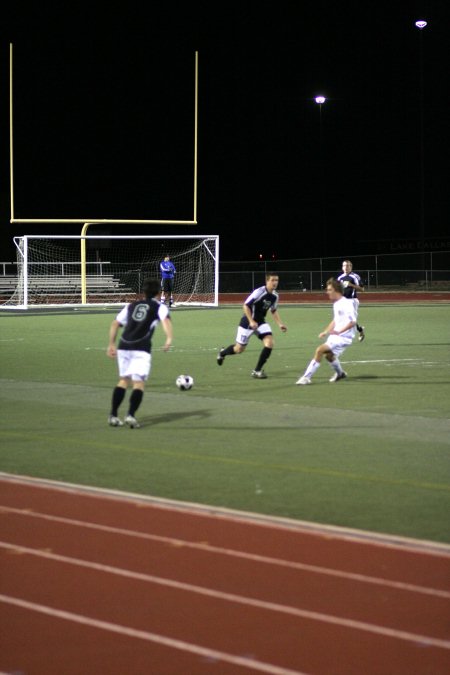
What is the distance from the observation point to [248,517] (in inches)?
311

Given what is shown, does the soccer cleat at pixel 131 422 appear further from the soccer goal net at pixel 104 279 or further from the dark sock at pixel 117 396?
the soccer goal net at pixel 104 279

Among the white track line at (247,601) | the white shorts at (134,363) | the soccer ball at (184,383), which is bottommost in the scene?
the white track line at (247,601)

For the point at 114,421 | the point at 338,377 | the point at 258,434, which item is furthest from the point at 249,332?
the point at 258,434

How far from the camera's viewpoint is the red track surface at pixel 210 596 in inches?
200

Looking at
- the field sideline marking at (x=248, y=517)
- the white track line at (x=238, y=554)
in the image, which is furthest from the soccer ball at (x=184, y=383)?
the white track line at (x=238, y=554)

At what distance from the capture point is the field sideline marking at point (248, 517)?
708cm

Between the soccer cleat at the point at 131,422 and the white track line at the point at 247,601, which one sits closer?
the white track line at the point at 247,601

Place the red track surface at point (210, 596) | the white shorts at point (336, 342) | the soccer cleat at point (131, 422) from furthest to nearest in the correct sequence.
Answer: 1. the white shorts at point (336, 342)
2. the soccer cleat at point (131, 422)
3. the red track surface at point (210, 596)

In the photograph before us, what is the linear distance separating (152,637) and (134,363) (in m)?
7.20

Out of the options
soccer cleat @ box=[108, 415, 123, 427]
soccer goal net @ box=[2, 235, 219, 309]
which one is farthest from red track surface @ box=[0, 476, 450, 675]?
soccer goal net @ box=[2, 235, 219, 309]

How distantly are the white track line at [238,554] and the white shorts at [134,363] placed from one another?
14.3 ft

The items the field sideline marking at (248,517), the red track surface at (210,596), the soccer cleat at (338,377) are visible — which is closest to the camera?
the red track surface at (210,596)

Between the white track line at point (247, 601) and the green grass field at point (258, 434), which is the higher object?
the green grass field at point (258, 434)

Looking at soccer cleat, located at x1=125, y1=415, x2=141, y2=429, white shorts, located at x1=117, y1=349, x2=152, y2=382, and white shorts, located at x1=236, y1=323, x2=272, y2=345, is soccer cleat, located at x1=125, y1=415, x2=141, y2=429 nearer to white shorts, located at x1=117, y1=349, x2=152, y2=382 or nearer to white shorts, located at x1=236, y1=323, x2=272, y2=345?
white shorts, located at x1=117, y1=349, x2=152, y2=382
